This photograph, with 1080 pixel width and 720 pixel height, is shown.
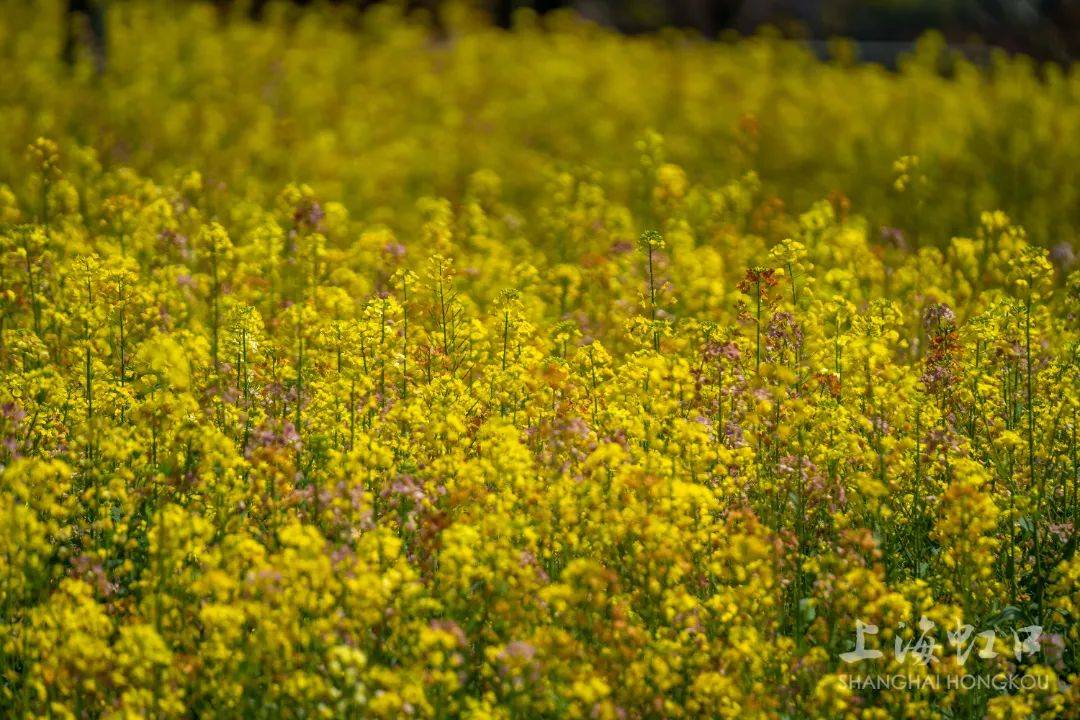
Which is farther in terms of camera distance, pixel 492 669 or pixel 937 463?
pixel 937 463

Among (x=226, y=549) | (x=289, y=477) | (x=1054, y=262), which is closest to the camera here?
(x=226, y=549)

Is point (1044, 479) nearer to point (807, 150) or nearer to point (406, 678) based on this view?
point (406, 678)

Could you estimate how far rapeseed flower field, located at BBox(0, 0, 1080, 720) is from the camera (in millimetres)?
4152

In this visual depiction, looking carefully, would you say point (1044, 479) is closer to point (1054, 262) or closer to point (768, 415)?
point (768, 415)

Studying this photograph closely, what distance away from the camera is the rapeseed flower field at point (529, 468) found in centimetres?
415

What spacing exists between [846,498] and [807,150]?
311 inches

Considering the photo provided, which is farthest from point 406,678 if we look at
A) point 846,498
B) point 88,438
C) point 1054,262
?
point 1054,262

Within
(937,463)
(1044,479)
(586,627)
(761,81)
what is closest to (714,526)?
(586,627)

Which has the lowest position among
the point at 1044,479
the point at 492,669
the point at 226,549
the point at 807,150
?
the point at 492,669

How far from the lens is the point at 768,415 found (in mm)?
5480

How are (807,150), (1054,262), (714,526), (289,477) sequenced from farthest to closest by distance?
(807,150) → (1054,262) → (289,477) → (714,526)

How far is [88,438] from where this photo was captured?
492 centimetres

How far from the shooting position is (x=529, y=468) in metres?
4.96

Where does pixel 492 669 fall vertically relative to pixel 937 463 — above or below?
below
